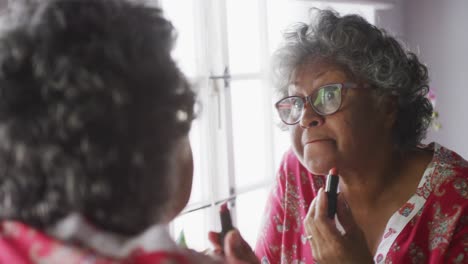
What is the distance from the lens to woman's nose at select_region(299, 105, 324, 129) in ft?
4.26

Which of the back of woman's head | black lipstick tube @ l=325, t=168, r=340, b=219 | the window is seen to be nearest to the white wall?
the window

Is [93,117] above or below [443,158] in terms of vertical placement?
above

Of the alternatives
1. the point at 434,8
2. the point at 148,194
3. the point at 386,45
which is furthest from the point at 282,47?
the point at 434,8

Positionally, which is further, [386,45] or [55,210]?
[386,45]

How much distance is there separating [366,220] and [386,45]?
1.51 feet

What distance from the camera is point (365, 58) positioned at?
131 centimetres

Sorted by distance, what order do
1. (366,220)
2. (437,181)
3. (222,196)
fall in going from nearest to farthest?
(437,181) < (366,220) < (222,196)

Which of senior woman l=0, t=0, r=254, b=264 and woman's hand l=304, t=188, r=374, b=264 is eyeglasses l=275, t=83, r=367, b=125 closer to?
woman's hand l=304, t=188, r=374, b=264

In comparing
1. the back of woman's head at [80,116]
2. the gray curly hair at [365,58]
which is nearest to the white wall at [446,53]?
the gray curly hair at [365,58]

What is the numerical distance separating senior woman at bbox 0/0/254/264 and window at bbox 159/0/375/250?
130cm

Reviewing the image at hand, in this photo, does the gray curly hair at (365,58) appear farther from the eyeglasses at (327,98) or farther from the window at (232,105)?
the window at (232,105)

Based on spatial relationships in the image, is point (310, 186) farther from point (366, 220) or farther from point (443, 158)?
point (443, 158)

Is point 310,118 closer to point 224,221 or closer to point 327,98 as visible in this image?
point 327,98

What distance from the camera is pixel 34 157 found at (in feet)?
1.68
